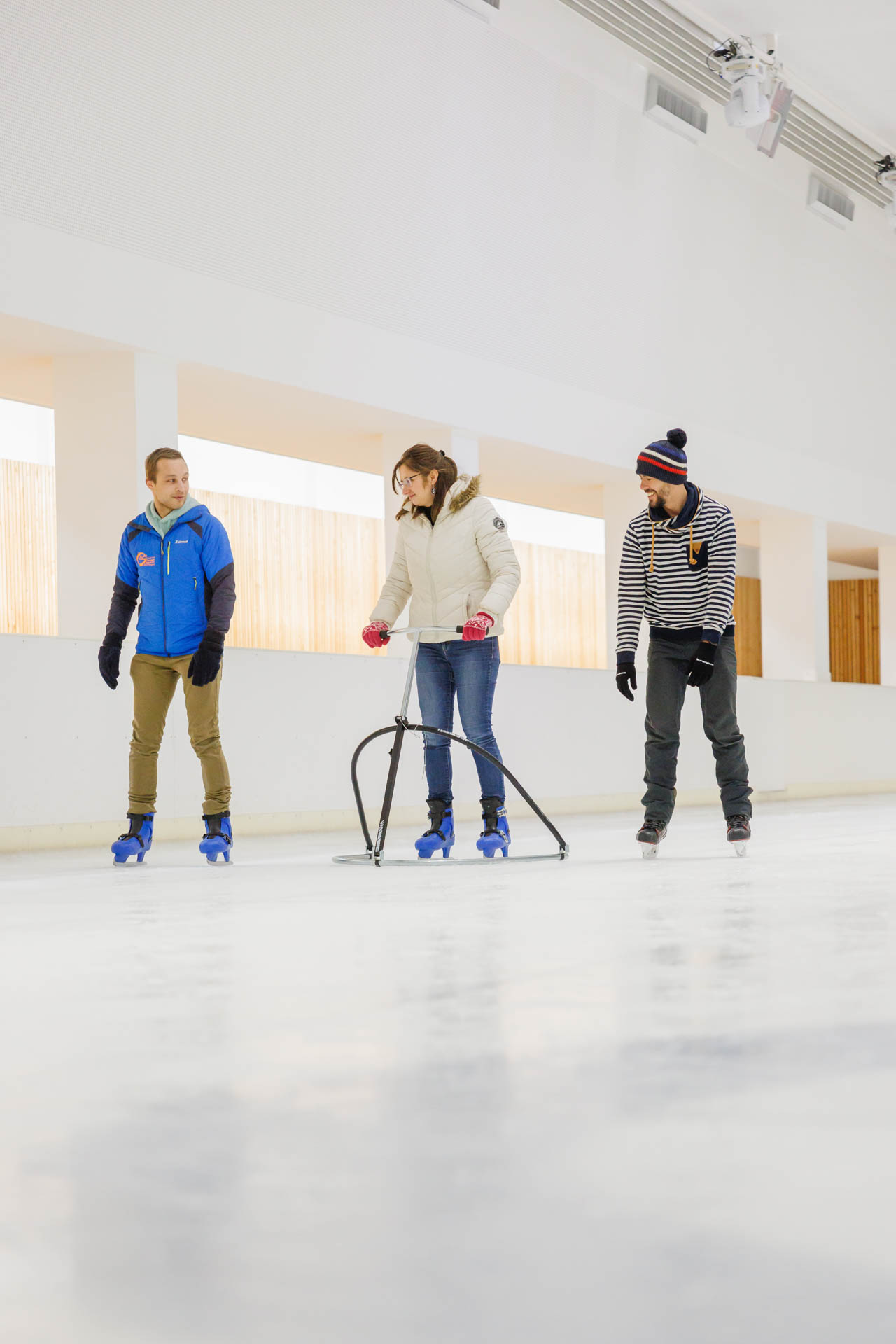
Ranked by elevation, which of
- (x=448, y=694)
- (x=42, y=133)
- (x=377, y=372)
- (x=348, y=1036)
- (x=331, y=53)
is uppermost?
(x=331, y=53)

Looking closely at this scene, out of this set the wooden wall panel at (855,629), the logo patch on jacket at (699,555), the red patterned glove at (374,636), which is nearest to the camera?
the red patterned glove at (374,636)

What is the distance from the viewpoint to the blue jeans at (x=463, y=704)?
4.25 metres

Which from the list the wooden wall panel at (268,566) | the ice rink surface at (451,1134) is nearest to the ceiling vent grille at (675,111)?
the wooden wall panel at (268,566)

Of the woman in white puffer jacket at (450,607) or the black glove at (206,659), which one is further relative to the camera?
the woman in white puffer jacket at (450,607)

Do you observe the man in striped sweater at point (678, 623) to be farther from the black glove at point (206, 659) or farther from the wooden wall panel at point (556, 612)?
the wooden wall panel at point (556, 612)

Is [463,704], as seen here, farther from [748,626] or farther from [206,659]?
[748,626]

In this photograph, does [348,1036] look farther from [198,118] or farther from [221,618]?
[198,118]

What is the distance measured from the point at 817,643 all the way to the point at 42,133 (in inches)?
286

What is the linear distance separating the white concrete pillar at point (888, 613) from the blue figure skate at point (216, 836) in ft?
30.0

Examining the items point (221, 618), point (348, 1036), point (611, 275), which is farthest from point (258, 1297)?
point (611, 275)

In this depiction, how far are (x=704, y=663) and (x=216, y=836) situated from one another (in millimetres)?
1599

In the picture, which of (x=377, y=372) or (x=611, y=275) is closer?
(x=377, y=372)

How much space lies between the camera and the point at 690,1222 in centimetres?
99

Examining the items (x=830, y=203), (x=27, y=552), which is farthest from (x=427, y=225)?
(x=830, y=203)
